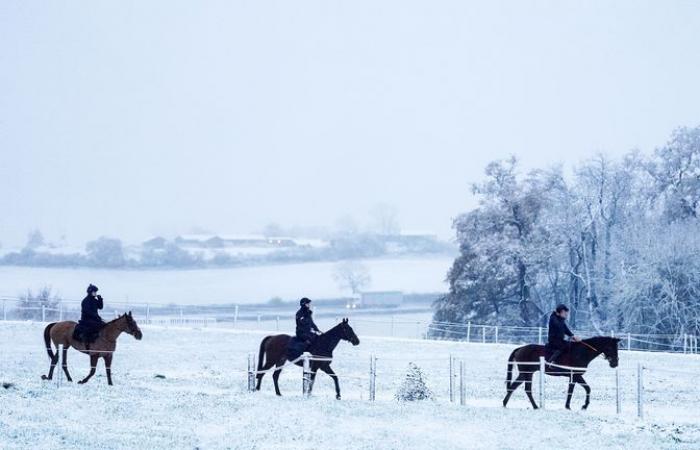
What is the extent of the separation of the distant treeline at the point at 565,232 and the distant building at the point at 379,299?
37572 millimetres

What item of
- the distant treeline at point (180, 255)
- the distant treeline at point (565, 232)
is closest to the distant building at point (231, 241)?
the distant treeline at point (180, 255)

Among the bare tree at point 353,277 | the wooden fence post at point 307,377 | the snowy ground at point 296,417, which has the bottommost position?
the snowy ground at point 296,417

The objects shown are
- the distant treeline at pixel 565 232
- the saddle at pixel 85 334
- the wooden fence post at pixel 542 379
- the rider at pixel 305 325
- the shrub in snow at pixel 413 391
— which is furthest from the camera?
the distant treeline at pixel 565 232

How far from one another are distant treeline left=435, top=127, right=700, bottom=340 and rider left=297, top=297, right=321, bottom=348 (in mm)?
Answer: 34479

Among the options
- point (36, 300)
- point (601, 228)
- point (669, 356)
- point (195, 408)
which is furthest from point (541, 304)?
point (195, 408)

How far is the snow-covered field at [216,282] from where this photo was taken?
93.0 meters

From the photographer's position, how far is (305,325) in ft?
81.3

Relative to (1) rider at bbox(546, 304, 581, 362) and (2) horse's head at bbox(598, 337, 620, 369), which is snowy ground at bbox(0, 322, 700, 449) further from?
(1) rider at bbox(546, 304, 581, 362)

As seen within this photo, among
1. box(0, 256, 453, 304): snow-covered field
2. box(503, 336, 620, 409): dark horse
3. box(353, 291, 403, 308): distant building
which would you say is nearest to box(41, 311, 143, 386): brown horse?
box(503, 336, 620, 409): dark horse

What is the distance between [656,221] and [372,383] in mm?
38319

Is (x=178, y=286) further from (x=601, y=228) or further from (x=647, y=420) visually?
(x=647, y=420)

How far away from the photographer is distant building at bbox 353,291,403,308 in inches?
3935

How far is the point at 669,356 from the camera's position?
44.6 m

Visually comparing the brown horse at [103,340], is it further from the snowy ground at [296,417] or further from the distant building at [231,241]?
the distant building at [231,241]
